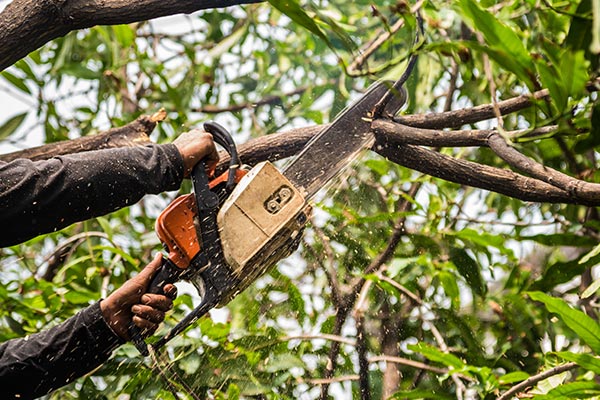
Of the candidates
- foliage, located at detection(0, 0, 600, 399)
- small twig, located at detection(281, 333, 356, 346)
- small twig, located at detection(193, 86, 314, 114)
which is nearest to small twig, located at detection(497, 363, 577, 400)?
foliage, located at detection(0, 0, 600, 399)

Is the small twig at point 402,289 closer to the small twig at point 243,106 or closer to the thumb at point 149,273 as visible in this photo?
the thumb at point 149,273

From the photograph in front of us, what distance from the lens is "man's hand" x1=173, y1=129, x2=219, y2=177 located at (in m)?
1.71

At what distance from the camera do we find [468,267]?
8.37 feet

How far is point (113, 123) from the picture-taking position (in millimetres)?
2963

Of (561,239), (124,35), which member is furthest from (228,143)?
(124,35)

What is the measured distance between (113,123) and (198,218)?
135cm

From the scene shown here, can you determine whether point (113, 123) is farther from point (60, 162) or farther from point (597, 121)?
point (597, 121)

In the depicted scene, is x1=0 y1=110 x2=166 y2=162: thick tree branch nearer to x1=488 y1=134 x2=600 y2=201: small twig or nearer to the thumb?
the thumb

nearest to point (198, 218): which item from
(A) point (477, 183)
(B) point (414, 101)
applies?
(A) point (477, 183)

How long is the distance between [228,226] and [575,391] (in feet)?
2.57

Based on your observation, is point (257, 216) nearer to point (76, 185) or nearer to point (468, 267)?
point (76, 185)

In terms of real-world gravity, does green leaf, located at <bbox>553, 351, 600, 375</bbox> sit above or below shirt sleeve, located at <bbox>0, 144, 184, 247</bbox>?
below

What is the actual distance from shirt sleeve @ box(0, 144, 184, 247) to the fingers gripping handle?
8.0 inches

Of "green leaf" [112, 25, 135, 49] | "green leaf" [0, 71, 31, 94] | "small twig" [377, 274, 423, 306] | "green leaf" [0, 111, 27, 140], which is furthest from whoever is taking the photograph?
"green leaf" [0, 111, 27, 140]
